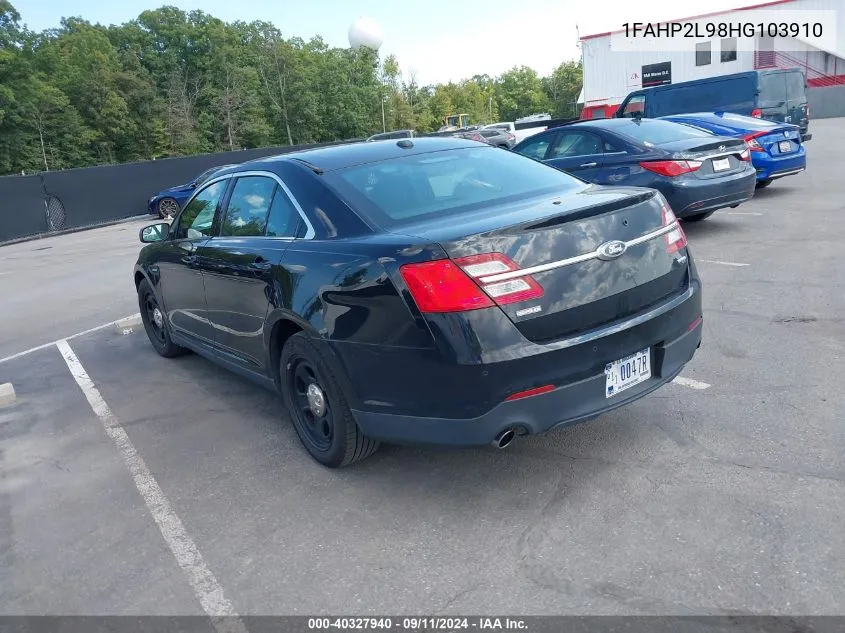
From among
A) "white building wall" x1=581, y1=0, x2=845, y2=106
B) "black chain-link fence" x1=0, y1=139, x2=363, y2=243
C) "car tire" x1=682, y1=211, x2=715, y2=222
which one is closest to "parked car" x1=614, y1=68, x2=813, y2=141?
"car tire" x1=682, y1=211, x2=715, y2=222

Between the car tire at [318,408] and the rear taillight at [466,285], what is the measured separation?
2.52 ft

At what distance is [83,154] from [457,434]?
54.9 m

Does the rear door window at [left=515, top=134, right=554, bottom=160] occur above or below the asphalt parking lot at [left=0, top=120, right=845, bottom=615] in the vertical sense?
above

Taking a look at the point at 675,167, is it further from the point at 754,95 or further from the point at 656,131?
the point at 754,95

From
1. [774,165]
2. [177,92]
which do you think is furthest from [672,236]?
[177,92]

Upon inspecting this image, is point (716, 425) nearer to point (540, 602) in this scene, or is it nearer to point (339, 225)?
point (540, 602)

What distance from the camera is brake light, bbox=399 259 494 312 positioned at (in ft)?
10.1

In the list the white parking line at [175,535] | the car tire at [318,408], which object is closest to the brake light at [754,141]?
the car tire at [318,408]

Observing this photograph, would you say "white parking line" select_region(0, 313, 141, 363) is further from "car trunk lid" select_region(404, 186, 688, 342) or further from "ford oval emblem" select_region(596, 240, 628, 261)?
"ford oval emblem" select_region(596, 240, 628, 261)

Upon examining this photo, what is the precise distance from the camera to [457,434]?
321 cm

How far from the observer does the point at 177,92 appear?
2362 inches

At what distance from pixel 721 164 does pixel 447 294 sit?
22.8 ft

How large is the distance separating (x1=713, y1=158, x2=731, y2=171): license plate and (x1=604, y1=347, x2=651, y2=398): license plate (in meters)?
6.09

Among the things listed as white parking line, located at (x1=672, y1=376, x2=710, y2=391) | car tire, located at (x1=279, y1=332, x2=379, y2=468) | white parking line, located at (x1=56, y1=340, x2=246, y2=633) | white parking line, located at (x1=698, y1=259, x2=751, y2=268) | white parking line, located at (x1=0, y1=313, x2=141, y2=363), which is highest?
car tire, located at (x1=279, y1=332, x2=379, y2=468)
